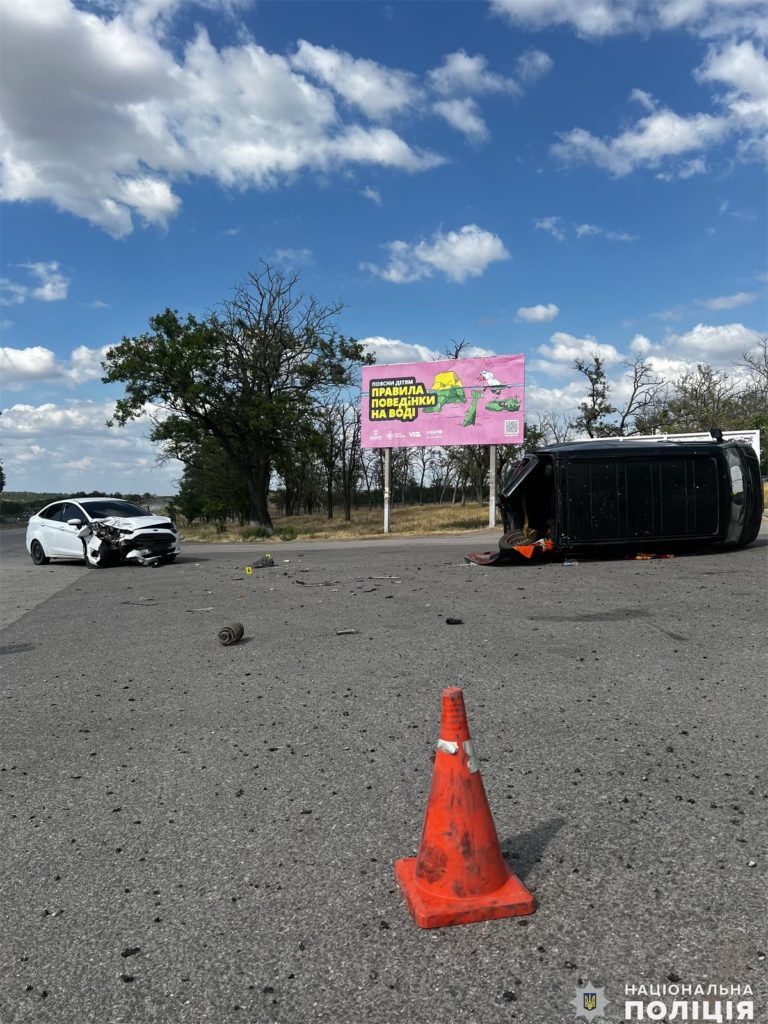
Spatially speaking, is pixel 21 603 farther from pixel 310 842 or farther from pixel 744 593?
pixel 744 593

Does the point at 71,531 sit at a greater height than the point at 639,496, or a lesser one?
lesser

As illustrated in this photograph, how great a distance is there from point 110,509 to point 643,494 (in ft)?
37.7

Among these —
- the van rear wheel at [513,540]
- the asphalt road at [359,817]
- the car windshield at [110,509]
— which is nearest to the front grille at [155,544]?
the car windshield at [110,509]

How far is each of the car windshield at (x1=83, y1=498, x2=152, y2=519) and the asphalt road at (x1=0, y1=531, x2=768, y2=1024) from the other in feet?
28.3

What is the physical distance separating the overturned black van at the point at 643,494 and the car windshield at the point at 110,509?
8.61m

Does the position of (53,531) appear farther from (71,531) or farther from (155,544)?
(155,544)

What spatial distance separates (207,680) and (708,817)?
4308 mm

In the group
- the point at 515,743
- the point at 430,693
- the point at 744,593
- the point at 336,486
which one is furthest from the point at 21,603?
the point at 336,486

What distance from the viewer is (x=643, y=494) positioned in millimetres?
14258

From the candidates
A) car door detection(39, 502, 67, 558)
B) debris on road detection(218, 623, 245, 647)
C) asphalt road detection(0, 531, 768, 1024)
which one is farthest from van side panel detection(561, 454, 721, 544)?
car door detection(39, 502, 67, 558)

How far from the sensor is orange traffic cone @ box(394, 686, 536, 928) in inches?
110

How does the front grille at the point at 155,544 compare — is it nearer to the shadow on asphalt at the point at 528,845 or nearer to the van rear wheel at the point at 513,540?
the van rear wheel at the point at 513,540

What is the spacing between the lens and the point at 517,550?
14.3 metres

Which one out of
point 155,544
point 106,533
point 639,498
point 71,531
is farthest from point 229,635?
point 71,531
